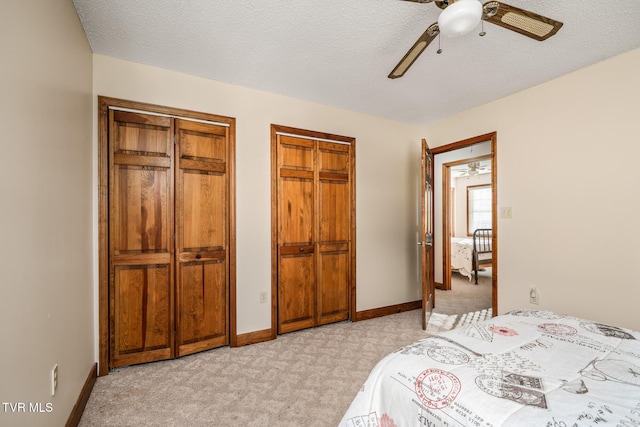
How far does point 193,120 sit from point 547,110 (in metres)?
3.36

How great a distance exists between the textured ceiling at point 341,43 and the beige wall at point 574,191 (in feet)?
0.85

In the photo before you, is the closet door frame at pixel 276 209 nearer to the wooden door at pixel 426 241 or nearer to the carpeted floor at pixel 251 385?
the carpeted floor at pixel 251 385

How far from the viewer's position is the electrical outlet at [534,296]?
9.00 ft

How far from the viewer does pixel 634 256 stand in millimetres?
2168

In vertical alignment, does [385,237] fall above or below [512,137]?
below

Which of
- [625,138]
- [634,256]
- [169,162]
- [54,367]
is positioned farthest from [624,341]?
[169,162]

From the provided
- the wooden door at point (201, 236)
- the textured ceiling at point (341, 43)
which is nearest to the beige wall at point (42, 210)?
the textured ceiling at point (341, 43)

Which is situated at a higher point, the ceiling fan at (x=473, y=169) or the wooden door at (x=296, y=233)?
the ceiling fan at (x=473, y=169)

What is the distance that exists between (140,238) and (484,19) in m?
2.80

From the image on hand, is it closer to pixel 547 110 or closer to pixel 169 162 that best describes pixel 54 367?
pixel 169 162

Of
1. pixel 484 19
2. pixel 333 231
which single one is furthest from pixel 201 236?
pixel 484 19

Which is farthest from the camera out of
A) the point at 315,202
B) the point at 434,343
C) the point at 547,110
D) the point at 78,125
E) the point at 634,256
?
the point at 315,202

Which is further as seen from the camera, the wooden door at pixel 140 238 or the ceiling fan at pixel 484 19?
the wooden door at pixel 140 238

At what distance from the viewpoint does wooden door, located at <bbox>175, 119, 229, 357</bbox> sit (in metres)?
2.52
